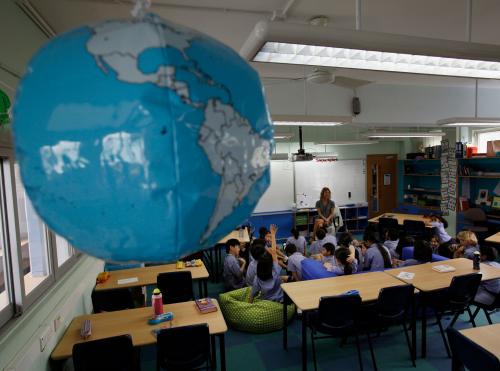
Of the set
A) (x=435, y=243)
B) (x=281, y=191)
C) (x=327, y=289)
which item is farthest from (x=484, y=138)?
(x=327, y=289)

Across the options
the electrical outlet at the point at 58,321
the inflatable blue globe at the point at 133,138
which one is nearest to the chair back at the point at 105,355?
the electrical outlet at the point at 58,321

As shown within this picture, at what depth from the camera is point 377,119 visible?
17.0 ft

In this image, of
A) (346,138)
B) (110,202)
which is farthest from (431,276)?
(346,138)

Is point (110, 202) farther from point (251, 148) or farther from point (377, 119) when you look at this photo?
point (377, 119)

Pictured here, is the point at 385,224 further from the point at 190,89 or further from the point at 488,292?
the point at 190,89

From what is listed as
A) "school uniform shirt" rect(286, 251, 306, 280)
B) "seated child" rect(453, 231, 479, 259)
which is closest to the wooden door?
"seated child" rect(453, 231, 479, 259)

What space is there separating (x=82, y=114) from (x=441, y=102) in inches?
248

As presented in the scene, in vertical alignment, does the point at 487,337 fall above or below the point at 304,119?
below

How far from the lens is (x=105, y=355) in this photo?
92.4 inches

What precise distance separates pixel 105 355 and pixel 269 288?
218 cm

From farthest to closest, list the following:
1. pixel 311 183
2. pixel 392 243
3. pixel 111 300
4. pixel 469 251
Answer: pixel 311 183, pixel 392 243, pixel 469 251, pixel 111 300

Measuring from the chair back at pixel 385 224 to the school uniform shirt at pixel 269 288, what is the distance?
13.8 feet

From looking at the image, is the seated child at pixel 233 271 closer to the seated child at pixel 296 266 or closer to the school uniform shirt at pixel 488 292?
the seated child at pixel 296 266

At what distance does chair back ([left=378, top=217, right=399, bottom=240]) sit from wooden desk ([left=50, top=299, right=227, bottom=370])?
5.62m
